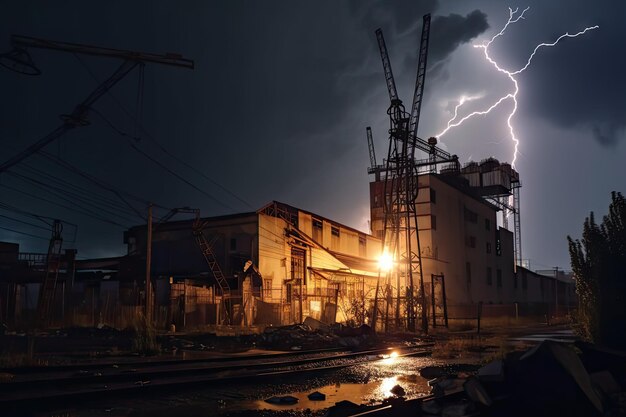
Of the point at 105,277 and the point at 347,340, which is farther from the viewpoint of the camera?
the point at 105,277

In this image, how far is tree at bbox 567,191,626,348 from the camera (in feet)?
43.9

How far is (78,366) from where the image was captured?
553 inches

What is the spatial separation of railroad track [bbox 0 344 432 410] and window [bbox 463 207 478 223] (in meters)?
57.4

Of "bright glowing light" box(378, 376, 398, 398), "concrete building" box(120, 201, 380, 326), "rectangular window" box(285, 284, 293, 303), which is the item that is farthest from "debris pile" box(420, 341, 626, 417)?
"rectangular window" box(285, 284, 293, 303)

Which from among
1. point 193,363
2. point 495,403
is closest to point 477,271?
point 193,363

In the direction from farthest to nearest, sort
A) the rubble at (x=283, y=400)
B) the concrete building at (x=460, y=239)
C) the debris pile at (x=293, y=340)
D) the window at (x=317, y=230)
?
1. the concrete building at (x=460, y=239)
2. the window at (x=317, y=230)
3. the debris pile at (x=293, y=340)
4. the rubble at (x=283, y=400)

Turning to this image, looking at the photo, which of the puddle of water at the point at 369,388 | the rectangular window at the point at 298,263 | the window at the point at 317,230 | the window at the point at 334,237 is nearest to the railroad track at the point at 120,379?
the puddle of water at the point at 369,388

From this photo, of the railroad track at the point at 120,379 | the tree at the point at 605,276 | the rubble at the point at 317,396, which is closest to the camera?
the railroad track at the point at 120,379

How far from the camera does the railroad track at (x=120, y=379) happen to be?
9.43 metres

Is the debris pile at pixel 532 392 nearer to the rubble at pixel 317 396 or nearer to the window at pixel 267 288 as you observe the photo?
the rubble at pixel 317 396

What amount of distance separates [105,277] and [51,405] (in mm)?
38347

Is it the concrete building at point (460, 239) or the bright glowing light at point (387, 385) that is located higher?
the concrete building at point (460, 239)

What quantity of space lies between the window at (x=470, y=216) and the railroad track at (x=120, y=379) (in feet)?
188

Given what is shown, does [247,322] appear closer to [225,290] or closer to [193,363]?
[225,290]
